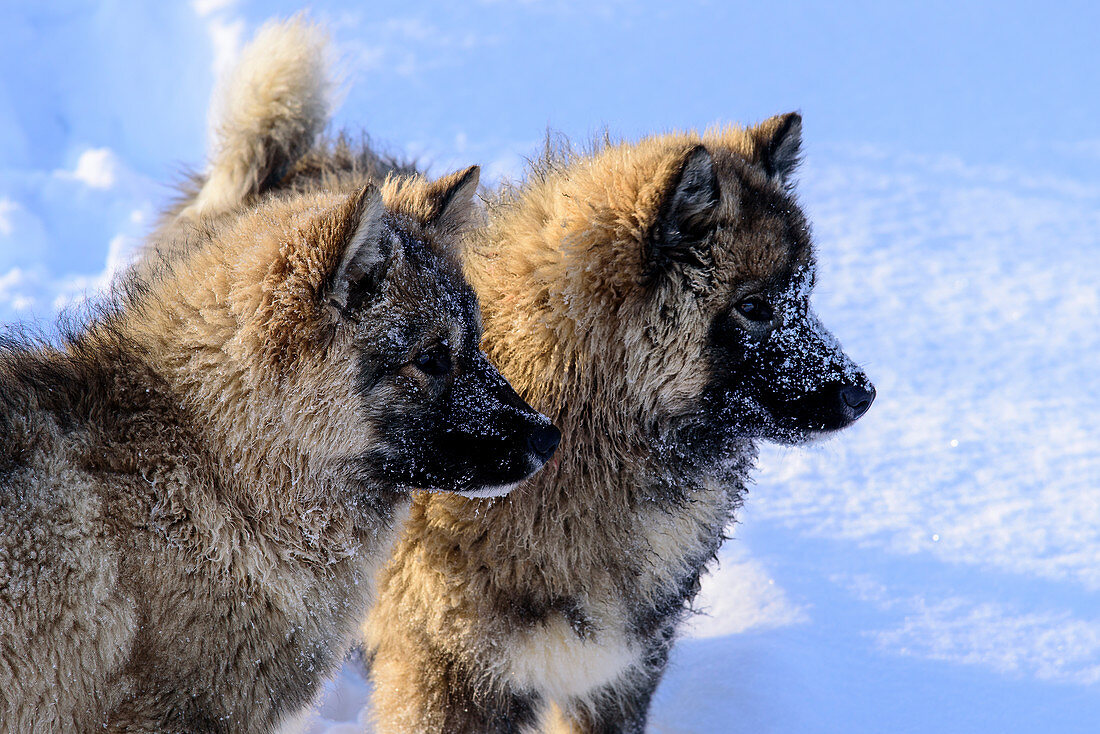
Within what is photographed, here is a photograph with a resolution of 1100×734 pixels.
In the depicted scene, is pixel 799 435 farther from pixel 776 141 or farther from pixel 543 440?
pixel 776 141

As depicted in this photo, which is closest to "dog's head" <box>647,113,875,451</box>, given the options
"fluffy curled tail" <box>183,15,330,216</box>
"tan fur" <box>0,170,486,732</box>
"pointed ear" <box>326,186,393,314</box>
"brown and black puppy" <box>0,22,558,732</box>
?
"brown and black puppy" <box>0,22,558,732</box>

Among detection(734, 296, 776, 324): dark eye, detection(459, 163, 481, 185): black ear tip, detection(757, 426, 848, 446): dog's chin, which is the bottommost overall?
detection(757, 426, 848, 446): dog's chin

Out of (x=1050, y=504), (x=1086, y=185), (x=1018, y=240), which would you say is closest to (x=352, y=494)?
(x=1050, y=504)

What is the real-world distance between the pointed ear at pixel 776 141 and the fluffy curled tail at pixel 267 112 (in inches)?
94.1

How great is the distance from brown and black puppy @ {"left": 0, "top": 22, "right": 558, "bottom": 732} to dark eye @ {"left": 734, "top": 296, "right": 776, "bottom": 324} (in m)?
0.77

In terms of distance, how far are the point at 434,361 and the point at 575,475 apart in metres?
0.64

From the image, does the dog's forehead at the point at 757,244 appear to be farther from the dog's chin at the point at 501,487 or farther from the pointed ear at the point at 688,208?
the dog's chin at the point at 501,487

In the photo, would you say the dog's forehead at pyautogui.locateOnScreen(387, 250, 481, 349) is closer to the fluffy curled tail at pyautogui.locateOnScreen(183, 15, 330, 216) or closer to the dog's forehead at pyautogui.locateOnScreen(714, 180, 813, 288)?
the dog's forehead at pyautogui.locateOnScreen(714, 180, 813, 288)

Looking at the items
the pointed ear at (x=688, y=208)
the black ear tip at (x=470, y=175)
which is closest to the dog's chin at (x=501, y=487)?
the pointed ear at (x=688, y=208)

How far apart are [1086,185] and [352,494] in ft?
24.1

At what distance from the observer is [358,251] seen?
2143 mm

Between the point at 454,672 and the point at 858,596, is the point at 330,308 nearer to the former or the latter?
the point at 454,672

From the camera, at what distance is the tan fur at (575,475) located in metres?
2.56

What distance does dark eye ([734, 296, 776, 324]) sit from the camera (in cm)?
260
